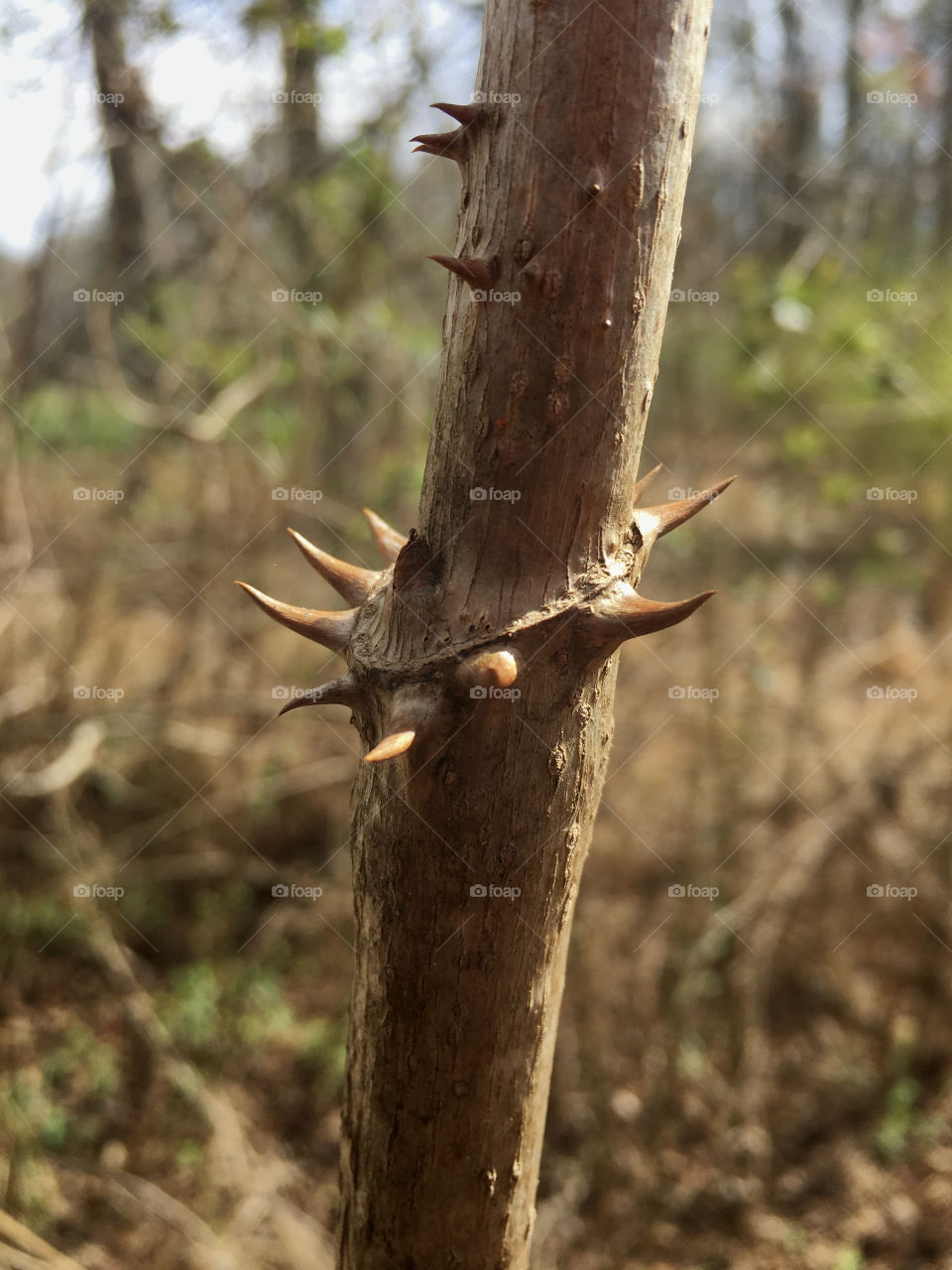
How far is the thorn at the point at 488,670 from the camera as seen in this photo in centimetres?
97

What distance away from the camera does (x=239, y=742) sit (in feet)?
13.7

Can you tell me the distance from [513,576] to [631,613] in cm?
13

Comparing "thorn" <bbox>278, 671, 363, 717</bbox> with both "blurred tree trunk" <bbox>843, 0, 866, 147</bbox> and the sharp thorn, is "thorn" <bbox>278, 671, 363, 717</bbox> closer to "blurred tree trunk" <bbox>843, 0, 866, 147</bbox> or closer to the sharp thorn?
the sharp thorn

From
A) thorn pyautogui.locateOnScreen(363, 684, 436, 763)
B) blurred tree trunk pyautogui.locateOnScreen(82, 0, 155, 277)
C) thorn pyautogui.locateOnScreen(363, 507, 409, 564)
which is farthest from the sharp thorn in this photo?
blurred tree trunk pyautogui.locateOnScreen(82, 0, 155, 277)

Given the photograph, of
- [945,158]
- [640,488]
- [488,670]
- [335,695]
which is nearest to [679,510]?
[640,488]

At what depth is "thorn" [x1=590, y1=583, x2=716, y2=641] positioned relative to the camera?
998mm

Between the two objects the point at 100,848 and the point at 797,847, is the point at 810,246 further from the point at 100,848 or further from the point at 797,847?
the point at 100,848

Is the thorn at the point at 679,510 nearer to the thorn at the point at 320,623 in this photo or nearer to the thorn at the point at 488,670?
the thorn at the point at 488,670

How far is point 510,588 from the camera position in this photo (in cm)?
104

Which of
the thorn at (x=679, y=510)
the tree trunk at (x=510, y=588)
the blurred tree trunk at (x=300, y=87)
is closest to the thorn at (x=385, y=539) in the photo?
the tree trunk at (x=510, y=588)

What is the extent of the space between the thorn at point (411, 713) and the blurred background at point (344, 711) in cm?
232

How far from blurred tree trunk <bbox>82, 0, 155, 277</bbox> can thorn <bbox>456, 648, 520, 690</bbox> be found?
318 centimetres

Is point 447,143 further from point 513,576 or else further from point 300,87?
point 300,87

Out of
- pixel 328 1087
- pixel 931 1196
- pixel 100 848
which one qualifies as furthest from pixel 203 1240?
pixel 931 1196
